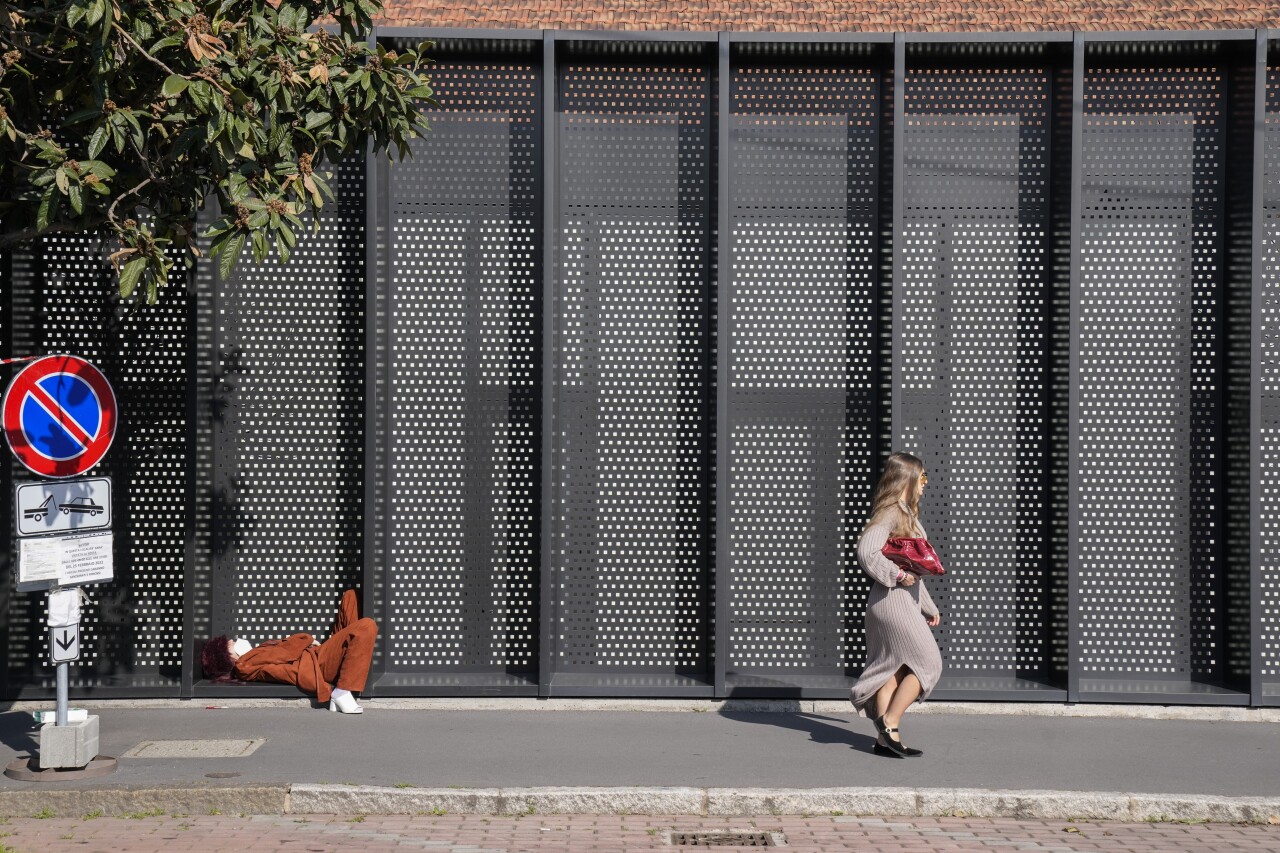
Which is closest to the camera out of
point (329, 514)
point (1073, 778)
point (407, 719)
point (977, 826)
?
point (977, 826)

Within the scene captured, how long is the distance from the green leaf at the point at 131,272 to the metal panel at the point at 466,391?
9.74 feet

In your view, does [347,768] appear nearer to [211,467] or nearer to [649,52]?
[211,467]

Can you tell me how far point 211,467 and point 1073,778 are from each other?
6.53 meters

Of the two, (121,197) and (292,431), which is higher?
(121,197)

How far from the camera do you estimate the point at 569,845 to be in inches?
259

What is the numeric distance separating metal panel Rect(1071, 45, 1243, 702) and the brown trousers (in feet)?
17.9

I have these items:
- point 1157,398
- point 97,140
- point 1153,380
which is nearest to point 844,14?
point 1153,380

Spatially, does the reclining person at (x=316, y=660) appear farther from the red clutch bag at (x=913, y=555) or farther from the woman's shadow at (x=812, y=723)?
the red clutch bag at (x=913, y=555)

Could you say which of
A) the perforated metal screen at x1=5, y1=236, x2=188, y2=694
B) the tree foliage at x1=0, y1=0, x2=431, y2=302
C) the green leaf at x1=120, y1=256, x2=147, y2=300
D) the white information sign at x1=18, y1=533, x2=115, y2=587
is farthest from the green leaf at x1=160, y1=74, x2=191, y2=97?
the perforated metal screen at x1=5, y1=236, x2=188, y2=694

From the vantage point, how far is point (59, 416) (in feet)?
25.1

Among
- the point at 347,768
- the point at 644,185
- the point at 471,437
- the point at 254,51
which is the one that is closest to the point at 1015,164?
the point at 644,185

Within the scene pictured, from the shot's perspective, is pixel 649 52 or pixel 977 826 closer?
pixel 977 826

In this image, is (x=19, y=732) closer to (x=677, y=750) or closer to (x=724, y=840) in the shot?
(x=677, y=750)

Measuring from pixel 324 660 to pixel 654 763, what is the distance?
2.96 metres
